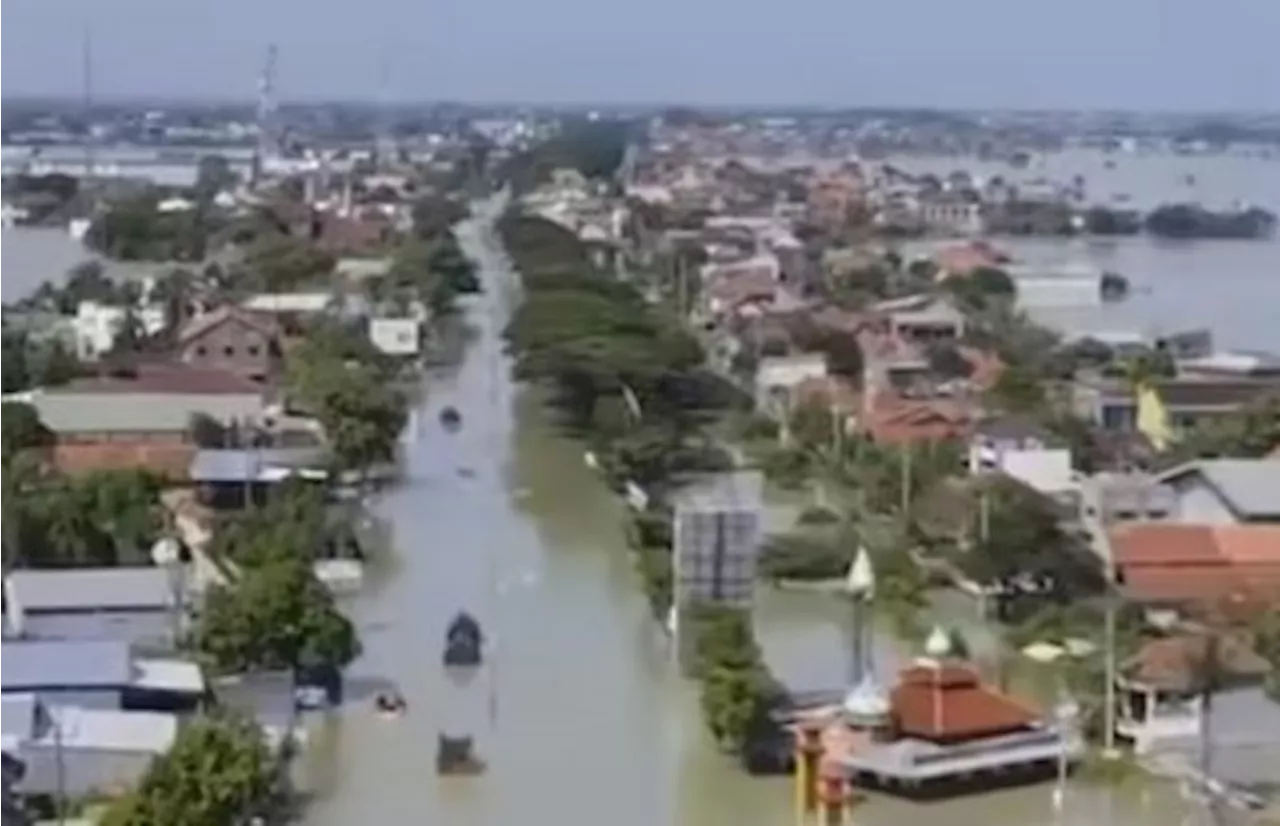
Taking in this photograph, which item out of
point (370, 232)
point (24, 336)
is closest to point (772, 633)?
point (24, 336)

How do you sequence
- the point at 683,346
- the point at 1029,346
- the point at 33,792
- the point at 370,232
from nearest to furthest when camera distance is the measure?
1. the point at 33,792
2. the point at 683,346
3. the point at 1029,346
4. the point at 370,232

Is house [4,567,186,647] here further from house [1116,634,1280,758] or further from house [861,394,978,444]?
house [861,394,978,444]

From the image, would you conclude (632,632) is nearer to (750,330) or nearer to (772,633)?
(772,633)

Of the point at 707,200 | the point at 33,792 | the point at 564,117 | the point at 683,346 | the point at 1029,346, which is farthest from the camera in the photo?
the point at 564,117

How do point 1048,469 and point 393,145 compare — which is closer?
point 1048,469

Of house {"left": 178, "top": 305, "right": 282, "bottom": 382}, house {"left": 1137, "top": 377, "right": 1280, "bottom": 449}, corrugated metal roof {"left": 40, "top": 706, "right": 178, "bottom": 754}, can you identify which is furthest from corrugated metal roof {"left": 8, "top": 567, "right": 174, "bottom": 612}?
house {"left": 178, "top": 305, "right": 282, "bottom": 382}

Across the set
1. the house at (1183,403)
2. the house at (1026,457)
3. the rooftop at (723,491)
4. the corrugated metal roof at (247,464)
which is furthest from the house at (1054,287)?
the corrugated metal roof at (247,464)
